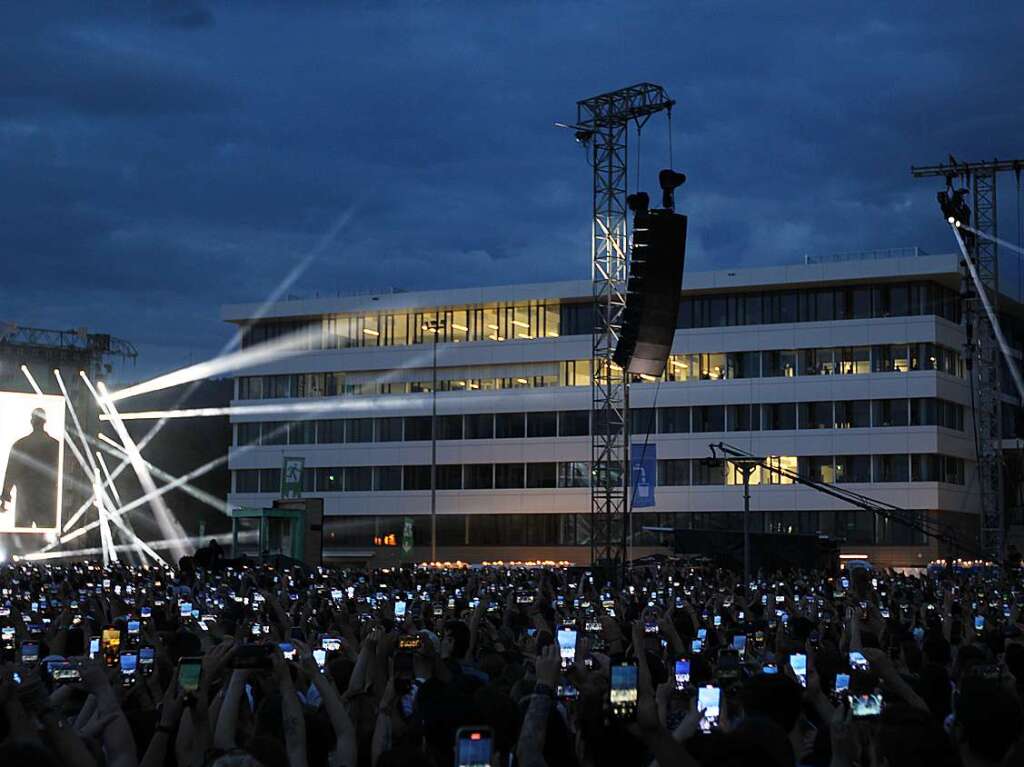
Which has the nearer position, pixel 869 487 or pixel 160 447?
pixel 869 487

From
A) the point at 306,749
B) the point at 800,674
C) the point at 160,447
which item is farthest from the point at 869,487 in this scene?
the point at 306,749

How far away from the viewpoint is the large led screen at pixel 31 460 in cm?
5850

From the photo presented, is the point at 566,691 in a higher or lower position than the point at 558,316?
lower

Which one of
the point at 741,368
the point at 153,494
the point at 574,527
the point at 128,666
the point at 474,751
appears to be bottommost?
the point at 128,666

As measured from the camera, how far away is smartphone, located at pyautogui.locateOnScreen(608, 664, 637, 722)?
22.5 feet

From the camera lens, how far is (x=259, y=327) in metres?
92.7

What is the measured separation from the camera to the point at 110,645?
13.6 meters

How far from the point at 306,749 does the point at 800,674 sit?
508cm

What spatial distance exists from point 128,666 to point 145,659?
28 cm

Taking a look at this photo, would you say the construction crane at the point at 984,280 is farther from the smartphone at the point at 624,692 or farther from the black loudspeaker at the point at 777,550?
the smartphone at the point at 624,692

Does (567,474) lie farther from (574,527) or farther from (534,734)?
(534,734)

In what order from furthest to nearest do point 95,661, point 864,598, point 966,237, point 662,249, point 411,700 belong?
point 966,237 < point 662,249 < point 864,598 < point 411,700 < point 95,661

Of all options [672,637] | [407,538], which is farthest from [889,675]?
[407,538]

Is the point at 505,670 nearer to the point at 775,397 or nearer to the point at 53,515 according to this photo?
the point at 53,515
